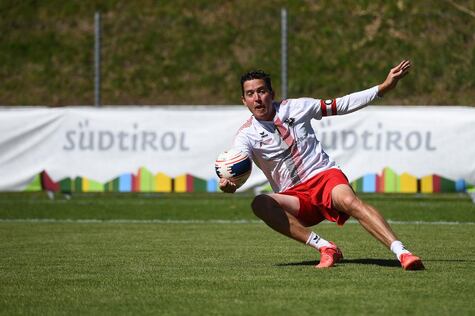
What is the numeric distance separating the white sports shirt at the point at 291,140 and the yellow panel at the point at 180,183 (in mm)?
8406

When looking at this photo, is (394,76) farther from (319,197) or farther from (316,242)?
(316,242)

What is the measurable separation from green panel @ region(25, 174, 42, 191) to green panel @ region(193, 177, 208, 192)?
8.40 ft

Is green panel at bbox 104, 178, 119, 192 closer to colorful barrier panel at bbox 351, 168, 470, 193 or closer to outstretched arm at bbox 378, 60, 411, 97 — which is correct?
colorful barrier panel at bbox 351, 168, 470, 193

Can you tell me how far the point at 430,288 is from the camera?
757 centimetres

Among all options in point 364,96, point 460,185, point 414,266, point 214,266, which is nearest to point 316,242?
point 214,266

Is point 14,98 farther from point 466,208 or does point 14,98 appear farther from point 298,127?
point 298,127

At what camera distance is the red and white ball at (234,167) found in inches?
359

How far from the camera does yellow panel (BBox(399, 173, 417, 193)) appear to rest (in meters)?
17.3

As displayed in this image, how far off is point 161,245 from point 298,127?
287 cm

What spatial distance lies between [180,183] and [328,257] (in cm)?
896

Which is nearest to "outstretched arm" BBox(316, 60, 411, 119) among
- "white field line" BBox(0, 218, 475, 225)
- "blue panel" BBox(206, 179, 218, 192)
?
"white field line" BBox(0, 218, 475, 225)

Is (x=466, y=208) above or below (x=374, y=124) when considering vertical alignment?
below

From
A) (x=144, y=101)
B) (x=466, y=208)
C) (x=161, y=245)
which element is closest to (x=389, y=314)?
(x=161, y=245)

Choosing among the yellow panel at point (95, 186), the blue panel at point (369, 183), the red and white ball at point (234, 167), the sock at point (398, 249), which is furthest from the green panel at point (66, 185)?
the sock at point (398, 249)
